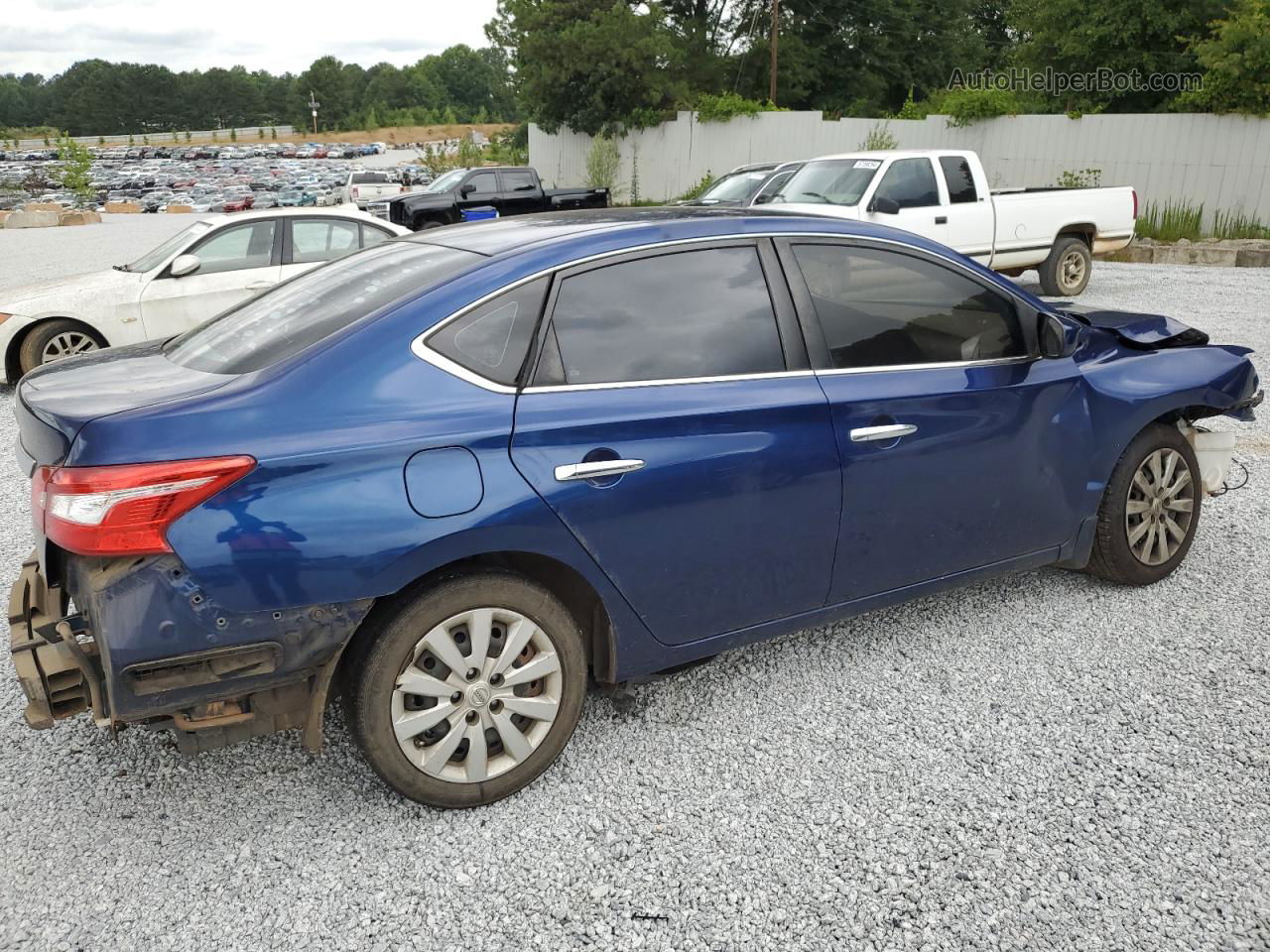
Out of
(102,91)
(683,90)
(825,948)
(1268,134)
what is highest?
(102,91)

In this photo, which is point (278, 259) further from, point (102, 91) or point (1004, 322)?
point (102, 91)

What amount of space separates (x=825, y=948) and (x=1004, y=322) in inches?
93.5

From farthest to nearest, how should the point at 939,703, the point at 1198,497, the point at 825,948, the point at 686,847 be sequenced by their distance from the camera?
the point at 1198,497 → the point at 939,703 → the point at 686,847 → the point at 825,948

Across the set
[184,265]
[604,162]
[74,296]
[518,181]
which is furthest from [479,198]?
[74,296]

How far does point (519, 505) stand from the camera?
108 inches

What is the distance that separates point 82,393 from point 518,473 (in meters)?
1.27

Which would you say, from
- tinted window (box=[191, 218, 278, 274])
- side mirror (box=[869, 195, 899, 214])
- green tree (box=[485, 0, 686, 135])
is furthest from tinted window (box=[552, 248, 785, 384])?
green tree (box=[485, 0, 686, 135])

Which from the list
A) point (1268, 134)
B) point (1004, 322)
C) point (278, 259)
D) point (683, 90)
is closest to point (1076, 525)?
point (1004, 322)

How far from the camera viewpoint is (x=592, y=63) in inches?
1307

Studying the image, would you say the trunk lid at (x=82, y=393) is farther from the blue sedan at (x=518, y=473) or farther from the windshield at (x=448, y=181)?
the windshield at (x=448, y=181)

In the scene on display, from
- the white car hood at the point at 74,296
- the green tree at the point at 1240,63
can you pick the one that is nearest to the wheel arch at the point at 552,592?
the white car hood at the point at 74,296

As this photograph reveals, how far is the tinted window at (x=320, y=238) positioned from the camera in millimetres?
8742

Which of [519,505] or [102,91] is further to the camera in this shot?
[102,91]

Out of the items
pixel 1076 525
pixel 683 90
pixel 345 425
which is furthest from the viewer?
pixel 683 90
